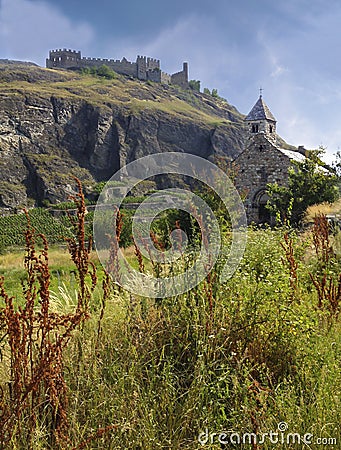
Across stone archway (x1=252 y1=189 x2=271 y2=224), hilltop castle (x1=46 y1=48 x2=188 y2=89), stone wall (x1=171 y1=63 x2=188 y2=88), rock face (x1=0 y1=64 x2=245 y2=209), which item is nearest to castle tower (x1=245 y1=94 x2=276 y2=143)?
stone archway (x1=252 y1=189 x2=271 y2=224)

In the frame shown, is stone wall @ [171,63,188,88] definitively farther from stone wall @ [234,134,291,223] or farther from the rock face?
stone wall @ [234,134,291,223]

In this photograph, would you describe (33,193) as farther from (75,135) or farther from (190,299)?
(190,299)

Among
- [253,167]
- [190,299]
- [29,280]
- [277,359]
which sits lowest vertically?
[277,359]

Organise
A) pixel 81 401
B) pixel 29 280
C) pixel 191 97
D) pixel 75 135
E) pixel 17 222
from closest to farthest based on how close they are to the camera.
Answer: pixel 29 280 → pixel 81 401 → pixel 17 222 → pixel 75 135 → pixel 191 97

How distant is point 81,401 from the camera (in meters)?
2.45

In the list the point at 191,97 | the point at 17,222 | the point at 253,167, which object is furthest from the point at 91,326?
the point at 191,97

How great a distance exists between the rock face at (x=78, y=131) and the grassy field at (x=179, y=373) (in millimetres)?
51225

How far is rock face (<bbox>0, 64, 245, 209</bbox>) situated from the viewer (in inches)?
2207

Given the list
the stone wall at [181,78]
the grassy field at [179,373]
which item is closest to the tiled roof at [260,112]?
the grassy field at [179,373]

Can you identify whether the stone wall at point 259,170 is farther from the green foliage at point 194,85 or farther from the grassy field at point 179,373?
the green foliage at point 194,85

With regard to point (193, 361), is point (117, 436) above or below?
below

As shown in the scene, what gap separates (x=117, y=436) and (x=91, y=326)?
1.13 m

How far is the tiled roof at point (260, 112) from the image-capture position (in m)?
25.3

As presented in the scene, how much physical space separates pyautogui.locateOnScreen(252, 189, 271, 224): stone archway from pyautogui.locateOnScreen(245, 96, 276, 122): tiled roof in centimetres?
723
